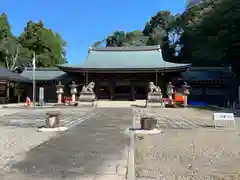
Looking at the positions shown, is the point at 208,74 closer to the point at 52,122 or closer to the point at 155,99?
the point at 155,99

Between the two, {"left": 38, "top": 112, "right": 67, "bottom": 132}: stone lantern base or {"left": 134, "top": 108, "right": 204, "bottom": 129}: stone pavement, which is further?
{"left": 134, "top": 108, "right": 204, "bottom": 129}: stone pavement

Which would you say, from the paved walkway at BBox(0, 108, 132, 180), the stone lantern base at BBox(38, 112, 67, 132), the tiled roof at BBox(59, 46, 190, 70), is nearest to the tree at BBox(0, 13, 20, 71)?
the tiled roof at BBox(59, 46, 190, 70)

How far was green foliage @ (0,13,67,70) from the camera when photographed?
152 feet

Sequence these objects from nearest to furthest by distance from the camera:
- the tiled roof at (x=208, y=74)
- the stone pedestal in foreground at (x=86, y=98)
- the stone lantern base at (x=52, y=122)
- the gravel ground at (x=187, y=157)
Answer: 1. the gravel ground at (x=187, y=157)
2. the stone lantern base at (x=52, y=122)
3. the stone pedestal in foreground at (x=86, y=98)
4. the tiled roof at (x=208, y=74)

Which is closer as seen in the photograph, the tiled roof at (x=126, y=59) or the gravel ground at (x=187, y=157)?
the gravel ground at (x=187, y=157)

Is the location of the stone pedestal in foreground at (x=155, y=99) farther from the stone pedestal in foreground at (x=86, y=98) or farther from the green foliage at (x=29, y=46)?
the green foliage at (x=29, y=46)

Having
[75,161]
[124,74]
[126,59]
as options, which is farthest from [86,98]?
[75,161]

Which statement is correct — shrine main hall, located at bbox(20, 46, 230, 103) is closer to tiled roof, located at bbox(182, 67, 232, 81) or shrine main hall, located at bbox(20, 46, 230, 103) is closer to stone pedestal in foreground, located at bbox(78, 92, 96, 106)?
tiled roof, located at bbox(182, 67, 232, 81)

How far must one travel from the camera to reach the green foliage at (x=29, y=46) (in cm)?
4644

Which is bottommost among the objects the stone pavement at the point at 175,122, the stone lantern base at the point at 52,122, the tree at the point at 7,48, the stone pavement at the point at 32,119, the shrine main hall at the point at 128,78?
the stone pavement at the point at 175,122

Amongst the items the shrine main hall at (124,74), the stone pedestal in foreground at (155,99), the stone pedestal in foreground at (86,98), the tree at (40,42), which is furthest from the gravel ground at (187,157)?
the tree at (40,42)

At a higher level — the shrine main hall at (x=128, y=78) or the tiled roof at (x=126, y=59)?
the tiled roof at (x=126, y=59)

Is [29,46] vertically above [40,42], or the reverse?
[40,42]

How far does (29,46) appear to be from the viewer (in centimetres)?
5225
